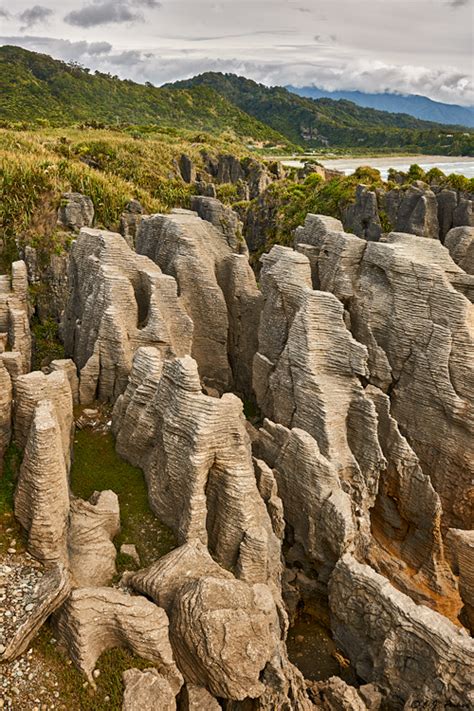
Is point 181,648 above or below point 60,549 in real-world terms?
below

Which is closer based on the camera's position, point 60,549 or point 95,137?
point 60,549

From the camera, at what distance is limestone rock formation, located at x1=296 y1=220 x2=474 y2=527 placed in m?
16.4

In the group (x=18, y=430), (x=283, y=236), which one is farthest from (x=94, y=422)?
(x=283, y=236)

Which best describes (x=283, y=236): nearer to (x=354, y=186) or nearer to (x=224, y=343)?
(x=354, y=186)

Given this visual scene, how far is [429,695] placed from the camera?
10719 mm

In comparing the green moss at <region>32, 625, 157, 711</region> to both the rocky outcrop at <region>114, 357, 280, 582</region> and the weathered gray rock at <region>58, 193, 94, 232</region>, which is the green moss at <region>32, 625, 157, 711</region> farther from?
the weathered gray rock at <region>58, 193, 94, 232</region>

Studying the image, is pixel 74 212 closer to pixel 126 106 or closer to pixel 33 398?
pixel 33 398

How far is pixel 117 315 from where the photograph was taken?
1633cm

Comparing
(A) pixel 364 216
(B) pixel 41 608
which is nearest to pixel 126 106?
(A) pixel 364 216

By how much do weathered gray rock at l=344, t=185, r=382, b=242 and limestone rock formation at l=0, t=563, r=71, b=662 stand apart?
25.0m

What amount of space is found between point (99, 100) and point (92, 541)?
11776 centimetres

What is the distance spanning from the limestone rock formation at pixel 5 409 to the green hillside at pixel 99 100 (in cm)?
7991

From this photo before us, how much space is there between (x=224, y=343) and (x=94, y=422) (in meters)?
6.49

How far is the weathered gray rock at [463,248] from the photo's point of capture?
2167cm
